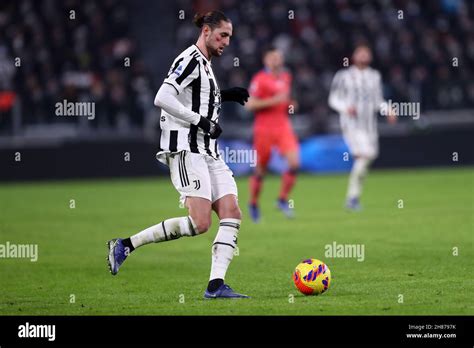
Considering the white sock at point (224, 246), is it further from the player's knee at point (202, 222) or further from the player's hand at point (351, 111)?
the player's hand at point (351, 111)

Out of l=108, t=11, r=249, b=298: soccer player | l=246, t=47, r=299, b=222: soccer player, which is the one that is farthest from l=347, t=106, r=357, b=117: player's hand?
l=108, t=11, r=249, b=298: soccer player

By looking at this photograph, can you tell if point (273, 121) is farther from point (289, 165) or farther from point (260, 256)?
point (260, 256)

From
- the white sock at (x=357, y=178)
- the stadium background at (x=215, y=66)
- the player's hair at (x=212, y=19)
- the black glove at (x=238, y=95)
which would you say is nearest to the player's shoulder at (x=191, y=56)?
the player's hair at (x=212, y=19)

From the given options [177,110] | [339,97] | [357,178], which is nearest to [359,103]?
[339,97]

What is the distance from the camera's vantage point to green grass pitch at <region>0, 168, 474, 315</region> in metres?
8.38

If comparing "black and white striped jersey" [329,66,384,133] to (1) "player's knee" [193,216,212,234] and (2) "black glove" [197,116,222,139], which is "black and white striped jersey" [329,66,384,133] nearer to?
(2) "black glove" [197,116,222,139]

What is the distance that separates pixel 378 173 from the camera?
25234mm

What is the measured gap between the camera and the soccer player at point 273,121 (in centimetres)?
1667

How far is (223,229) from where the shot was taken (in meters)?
8.77

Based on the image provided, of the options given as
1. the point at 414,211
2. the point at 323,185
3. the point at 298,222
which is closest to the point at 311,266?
the point at 298,222

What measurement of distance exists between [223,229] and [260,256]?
334 centimetres

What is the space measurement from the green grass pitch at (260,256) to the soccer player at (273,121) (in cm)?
74


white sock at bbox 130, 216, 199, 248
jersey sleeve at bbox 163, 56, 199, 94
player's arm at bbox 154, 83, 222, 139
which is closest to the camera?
player's arm at bbox 154, 83, 222, 139

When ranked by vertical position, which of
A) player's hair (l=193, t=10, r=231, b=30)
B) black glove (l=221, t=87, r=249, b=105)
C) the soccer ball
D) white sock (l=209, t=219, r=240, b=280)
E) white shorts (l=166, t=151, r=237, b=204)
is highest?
player's hair (l=193, t=10, r=231, b=30)
